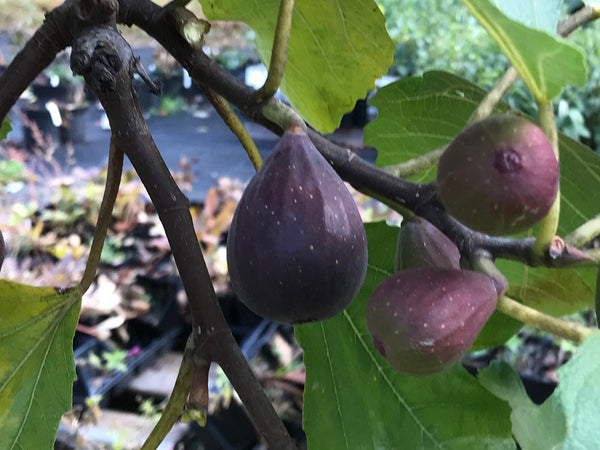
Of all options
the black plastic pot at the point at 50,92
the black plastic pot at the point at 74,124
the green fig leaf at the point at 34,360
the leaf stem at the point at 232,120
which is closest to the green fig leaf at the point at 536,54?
the leaf stem at the point at 232,120

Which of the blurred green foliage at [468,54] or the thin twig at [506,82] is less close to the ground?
the blurred green foliage at [468,54]

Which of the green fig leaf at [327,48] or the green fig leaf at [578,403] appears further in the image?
the green fig leaf at [327,48]

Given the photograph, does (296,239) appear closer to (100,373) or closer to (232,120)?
(232,120)

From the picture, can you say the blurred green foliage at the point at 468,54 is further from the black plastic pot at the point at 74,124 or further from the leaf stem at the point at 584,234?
the leaf stem at the point at 584,234

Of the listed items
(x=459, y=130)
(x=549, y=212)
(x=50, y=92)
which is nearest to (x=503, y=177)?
(x=549, y=212)

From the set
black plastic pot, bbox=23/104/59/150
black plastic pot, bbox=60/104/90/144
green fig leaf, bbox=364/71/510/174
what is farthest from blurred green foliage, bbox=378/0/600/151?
green fig leaf, bbox=364/71/510/174

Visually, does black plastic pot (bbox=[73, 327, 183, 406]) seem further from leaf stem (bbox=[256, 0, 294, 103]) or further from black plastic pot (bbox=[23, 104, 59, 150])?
black plastic pot (bbox=[23, 104, 59, 150])

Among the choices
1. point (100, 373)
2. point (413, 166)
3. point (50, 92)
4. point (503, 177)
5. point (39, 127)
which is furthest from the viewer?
point (50, 92)
